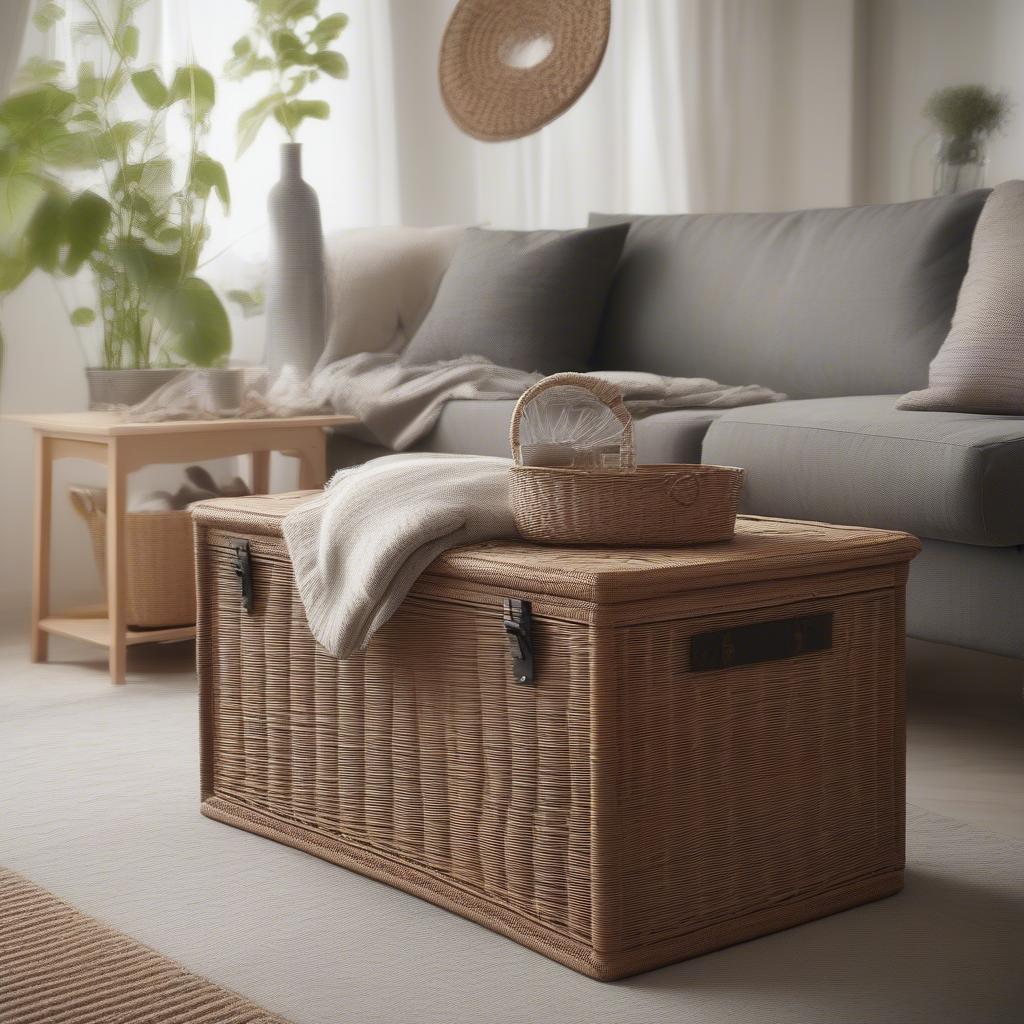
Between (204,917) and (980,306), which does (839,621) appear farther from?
(980,306)

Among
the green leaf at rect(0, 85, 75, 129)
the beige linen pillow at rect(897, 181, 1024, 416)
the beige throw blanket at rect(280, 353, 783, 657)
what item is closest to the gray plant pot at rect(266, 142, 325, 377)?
the green leaf at rect(0, 85, 75, 129)

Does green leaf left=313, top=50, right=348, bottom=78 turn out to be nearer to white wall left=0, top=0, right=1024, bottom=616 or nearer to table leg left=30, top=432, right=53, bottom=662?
white wall left=0, top=0, right=1024, bottom=616

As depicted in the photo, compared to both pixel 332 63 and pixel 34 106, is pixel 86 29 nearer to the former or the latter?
pixel 34 106

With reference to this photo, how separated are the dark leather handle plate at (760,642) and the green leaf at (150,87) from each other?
6.80ft

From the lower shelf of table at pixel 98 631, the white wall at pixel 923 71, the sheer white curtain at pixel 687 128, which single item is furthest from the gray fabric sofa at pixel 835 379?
the white wall at pixel 923 71

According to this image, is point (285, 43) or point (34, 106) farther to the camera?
point (285, 43)

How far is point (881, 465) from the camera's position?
2.01 m

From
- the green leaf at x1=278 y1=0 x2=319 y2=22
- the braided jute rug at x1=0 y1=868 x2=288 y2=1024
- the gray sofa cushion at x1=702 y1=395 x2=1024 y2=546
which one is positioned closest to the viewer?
the braided jute rug at x1=0 y1=868 x2=288 y2=1024

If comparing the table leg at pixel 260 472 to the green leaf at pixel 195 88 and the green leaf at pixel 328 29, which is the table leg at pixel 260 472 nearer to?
the green leaf at pixel 195 88

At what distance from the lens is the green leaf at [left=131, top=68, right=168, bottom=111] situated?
2902 mm

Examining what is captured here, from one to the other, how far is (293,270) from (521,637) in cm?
189

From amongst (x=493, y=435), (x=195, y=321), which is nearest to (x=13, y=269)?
(x=195, y=321)

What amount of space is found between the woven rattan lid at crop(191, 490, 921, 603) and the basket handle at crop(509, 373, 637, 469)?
12 cm

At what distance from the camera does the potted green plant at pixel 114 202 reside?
2.83 m
